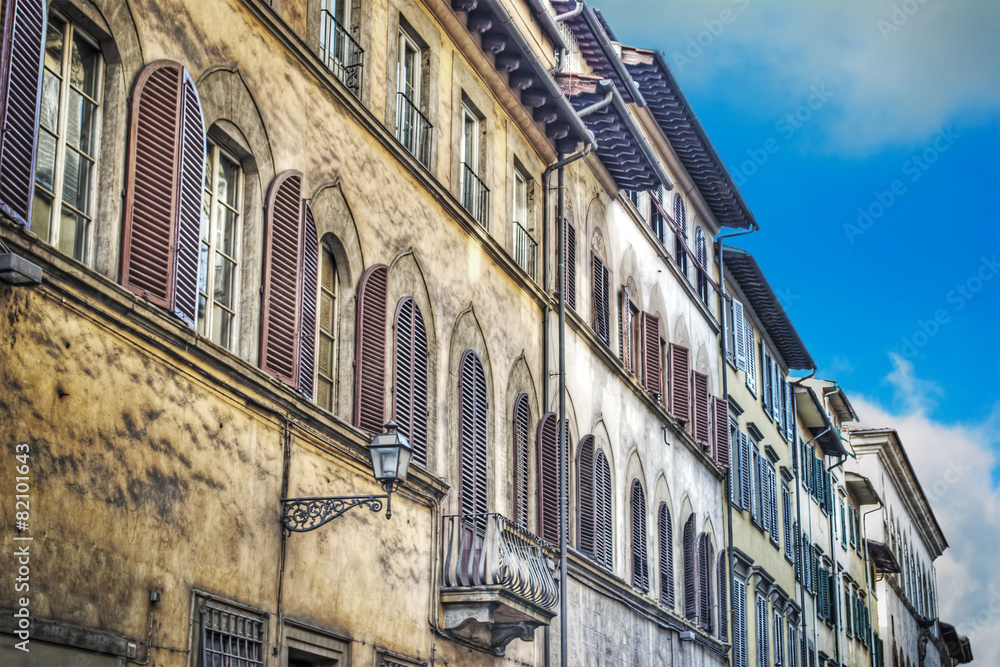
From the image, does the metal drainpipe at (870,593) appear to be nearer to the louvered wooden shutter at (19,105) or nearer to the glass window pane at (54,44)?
the glass window pane at (54,44)

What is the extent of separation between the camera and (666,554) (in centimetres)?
2681

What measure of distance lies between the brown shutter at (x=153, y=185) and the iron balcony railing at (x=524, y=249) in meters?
9.75

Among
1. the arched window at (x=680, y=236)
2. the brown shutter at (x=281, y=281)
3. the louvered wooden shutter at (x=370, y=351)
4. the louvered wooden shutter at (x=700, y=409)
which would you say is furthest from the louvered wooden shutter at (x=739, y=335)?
the brown shutter at (x=281, y=281)

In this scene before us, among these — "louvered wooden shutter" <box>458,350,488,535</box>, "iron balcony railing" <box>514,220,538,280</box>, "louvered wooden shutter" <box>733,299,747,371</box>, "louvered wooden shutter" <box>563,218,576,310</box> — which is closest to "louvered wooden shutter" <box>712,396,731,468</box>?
"louvered wooden shutter" <box>733,299,747,371</box>

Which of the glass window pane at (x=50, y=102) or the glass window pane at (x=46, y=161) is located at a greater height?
the glass window pane at (x=50, y=102)

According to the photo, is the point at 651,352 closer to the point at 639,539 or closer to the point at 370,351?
the point at 639,539

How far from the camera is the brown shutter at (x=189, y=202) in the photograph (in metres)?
11.7

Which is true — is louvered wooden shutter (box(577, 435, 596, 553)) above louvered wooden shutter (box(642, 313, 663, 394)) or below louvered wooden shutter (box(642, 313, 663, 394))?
below

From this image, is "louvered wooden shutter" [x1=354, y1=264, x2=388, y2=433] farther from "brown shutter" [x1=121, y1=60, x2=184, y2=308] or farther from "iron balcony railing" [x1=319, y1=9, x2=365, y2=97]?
"brown shutter" [x1=121, y1=60, x2=184, y2=308]

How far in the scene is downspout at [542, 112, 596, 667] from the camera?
65.8ft

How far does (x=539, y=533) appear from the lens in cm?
2009

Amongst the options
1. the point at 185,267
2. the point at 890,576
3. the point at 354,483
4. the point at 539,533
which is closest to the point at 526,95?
the point at 539,533

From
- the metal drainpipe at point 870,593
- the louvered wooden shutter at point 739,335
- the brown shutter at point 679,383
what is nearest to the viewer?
the brown shutter at point 679,383

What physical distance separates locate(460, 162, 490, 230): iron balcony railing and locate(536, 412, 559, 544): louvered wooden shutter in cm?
297
